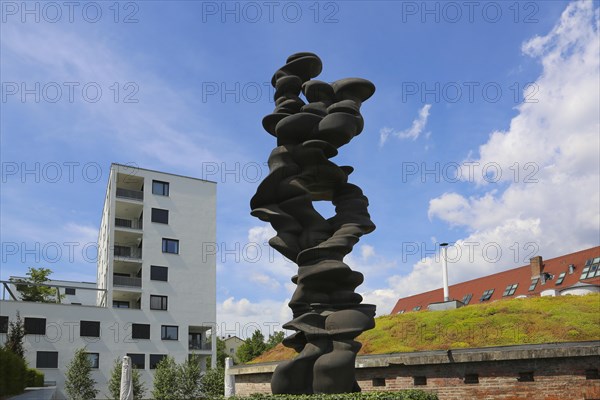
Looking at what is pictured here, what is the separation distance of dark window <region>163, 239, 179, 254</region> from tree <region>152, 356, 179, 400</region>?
32.5 feet

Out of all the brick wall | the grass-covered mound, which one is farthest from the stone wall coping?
the grass-covered mound

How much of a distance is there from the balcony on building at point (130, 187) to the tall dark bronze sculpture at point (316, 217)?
112ft

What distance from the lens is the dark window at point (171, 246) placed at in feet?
150

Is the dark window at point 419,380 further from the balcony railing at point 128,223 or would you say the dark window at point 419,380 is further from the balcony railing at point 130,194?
the balcony railing at point 128,223

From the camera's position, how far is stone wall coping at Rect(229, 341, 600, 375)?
12992 millimetres

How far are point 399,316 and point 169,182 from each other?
29.6 metres

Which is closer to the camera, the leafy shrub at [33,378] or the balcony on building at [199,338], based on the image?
the leafy shrub at [33,378]

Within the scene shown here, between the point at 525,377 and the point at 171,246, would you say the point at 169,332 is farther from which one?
the point at 525,377

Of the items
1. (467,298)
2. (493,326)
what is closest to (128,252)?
(467,298)

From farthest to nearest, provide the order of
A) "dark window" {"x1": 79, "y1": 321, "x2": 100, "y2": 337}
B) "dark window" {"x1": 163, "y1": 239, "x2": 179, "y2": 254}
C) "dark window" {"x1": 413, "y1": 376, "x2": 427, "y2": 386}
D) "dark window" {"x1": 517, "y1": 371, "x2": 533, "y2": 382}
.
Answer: "dark window" {"x1": 163, "y1": 239, "x2": 179, "y2": 254}, "dark window" {"x1": 79, "y1": 321, "x2": 100, "y2": 337}, "dark window" {"x1": 413, "y1": 376, "x2": 427, "y2": 386}, "dark window" {"x1": 517, "y1": 371, "x2": 533, "y2": 382}

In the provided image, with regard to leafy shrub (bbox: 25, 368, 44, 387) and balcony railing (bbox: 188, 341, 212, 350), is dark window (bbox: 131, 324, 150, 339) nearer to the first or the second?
balcony railing (bbox: 188, 341, 212, 350)

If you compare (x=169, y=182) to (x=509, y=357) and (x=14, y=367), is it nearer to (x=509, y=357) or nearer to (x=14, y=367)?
(x=14, y=367)

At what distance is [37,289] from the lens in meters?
44.3

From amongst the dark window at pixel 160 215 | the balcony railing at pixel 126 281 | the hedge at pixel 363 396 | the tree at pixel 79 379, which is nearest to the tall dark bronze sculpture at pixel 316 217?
Result: the hedge at pixel 363 396
